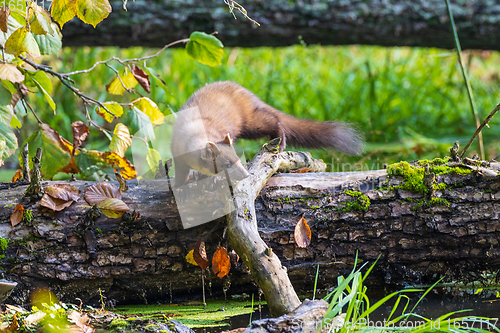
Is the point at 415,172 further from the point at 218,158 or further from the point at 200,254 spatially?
the point at 200,254

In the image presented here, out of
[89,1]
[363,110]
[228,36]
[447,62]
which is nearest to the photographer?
[89,1]

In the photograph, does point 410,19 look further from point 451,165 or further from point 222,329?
point 222,329

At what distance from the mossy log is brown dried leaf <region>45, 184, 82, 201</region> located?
0.14ft

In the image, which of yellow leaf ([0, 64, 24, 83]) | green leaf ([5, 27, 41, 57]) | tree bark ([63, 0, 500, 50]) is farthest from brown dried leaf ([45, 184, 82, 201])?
tree bark ([63, 0, 500, 50])

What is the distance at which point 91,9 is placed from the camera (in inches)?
55.9

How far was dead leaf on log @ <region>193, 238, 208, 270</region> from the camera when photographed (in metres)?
1.59

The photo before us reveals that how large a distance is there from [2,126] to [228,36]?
2.31 metres

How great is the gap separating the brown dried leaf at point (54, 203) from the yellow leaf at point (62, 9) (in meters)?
0.68

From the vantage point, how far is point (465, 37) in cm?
374

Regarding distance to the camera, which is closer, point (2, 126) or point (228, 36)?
point (2, 126)

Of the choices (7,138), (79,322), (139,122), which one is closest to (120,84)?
(139,122)

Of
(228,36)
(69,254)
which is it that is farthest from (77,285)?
(228,36)

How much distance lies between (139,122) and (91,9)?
22.4 inches

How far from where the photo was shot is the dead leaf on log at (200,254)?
1.59 metres
